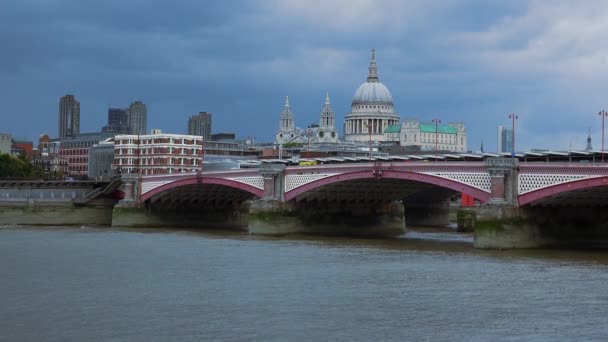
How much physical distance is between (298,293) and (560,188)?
18.9 meters

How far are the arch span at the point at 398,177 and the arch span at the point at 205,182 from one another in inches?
145

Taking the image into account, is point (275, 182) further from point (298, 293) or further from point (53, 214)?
point (298, 293)

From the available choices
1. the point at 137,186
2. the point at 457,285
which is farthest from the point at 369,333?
the point at 137,186

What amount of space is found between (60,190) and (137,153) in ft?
106

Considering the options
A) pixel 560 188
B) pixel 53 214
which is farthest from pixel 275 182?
pixel 53 214

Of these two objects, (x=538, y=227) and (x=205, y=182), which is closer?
(x=538, y=227)

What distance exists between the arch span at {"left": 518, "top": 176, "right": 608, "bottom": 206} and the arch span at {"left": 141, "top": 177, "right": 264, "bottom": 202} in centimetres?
2174

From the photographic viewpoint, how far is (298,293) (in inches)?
1433

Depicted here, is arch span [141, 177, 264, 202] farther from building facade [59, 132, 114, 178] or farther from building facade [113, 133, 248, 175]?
building facade [59, 132, 114, 178]

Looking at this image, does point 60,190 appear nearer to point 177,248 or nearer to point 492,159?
point 177,248

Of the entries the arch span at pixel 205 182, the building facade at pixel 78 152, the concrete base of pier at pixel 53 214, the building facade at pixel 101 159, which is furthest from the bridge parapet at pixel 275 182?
the building facade at pixel 78 152

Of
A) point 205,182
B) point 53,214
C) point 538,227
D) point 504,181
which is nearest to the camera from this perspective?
point 504,181

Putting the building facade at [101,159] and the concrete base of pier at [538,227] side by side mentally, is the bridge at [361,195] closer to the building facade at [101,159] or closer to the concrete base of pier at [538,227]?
the concrete base of pier at [538,227]

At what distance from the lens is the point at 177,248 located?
55.3 metres
